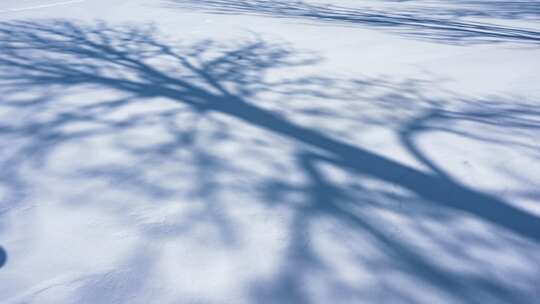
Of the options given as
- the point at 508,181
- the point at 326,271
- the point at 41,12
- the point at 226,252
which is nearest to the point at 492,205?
the point at 508,181

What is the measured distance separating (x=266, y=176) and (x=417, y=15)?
401 inches

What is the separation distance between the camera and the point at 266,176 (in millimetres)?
3389

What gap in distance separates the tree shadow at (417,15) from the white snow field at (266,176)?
210 centimetres

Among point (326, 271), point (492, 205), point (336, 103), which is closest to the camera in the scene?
point (326, 271)

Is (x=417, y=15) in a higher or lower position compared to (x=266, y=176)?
higher

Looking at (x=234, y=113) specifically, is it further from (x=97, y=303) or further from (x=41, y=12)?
(x=41, y=12)

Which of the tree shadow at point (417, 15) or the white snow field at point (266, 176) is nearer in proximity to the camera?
the white snow field at point (266, 176)

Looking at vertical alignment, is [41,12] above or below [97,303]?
above

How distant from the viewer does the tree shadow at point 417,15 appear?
9109 millimetres

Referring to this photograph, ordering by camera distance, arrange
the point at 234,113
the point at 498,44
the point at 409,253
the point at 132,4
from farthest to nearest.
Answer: the point at 132,4
the point at 498,44
the point at 234,113
the point at 409,253

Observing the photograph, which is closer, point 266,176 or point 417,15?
point 266,176

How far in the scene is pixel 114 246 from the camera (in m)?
2.57

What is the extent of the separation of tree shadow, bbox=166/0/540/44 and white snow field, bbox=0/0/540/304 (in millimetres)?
2096

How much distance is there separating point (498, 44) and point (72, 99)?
26.1 feet
